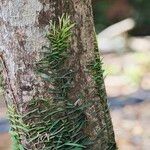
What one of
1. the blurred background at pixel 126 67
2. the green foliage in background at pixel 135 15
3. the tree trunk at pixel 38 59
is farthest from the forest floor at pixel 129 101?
the tree trunk at pixel 38 59

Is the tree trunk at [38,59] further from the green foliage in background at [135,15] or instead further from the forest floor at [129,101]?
the green foliage in background at [135,15]

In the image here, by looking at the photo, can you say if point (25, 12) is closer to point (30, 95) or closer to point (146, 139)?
point (30, 95)

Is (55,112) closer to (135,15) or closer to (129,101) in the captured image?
(129,101)

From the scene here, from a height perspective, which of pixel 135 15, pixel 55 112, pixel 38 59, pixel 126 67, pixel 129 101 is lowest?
pixel 55 112

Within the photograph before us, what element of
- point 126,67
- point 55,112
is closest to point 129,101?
point 126,67

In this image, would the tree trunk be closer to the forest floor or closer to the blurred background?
the blurred background
